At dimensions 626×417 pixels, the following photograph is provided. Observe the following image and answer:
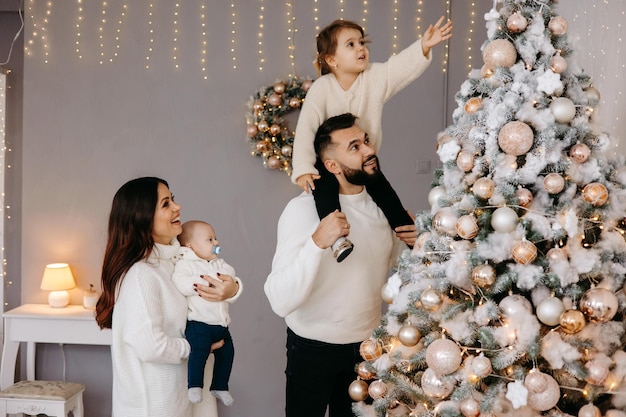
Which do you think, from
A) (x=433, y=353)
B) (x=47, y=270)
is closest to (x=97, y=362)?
(x=47, y=270)

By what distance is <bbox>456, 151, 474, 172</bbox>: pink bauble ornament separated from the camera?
5.53 feet

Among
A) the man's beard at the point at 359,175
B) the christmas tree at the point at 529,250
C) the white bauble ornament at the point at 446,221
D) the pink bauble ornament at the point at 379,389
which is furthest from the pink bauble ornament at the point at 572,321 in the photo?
the man's beard at the point at 359,175

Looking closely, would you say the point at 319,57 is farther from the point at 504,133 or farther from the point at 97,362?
the point at 97,362

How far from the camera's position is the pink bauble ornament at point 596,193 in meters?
1.57

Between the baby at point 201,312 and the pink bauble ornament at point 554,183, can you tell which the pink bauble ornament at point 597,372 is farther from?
the baby at point 201,312

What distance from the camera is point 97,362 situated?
13.8ft

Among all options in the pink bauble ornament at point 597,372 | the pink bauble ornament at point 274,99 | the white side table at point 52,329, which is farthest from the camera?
the pink bauble ornament at point 274,99

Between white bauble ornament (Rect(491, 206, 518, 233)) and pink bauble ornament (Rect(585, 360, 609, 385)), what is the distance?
0.39m

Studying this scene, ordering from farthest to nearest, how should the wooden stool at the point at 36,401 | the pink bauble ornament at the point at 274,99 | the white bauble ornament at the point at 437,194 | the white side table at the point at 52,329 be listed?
the pink bauble ornament at the point at 274,99
the white side table at the point at 52,329
the wooden stool at the point at 36,401
the white bauble ornament at the point at 437,194

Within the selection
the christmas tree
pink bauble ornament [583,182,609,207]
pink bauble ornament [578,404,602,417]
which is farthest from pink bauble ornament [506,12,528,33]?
pink bauble ornament [578,404,602,417]

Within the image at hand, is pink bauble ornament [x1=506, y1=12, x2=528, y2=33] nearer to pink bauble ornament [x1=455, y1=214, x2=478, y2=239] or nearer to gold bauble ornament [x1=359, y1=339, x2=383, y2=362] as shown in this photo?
pink bauble ornament [x1=455, y1=214, x2=478, y2=239]

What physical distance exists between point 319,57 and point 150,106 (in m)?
1.71

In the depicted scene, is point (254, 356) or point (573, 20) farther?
point (254, 356)

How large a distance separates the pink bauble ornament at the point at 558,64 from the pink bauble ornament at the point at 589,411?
0.88 metres
